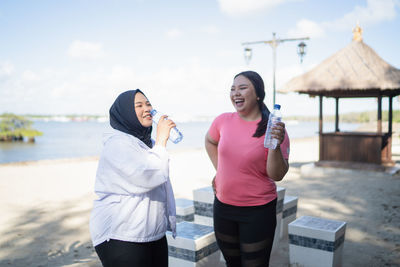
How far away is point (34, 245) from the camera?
15.7 ft

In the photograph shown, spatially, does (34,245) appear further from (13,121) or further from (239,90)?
(13,121)

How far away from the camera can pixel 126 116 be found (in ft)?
6.12

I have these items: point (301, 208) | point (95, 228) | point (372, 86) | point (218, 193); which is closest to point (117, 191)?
point (95, 228)

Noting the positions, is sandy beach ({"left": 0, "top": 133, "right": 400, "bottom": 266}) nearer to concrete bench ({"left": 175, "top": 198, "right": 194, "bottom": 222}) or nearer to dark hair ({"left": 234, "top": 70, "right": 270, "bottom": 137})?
concrete bench ({"left": 175, "top": 198, "right": 194, "bottom": 222})

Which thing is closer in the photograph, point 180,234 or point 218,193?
point 218,193

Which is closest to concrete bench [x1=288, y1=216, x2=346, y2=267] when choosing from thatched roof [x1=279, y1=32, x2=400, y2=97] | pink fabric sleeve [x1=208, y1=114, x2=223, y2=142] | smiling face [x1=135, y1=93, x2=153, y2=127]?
pink fabric sleeve [x1=208, y1=114, x2=223, y2=142]

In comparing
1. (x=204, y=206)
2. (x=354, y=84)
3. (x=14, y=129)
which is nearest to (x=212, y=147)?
(x=204, y=206)

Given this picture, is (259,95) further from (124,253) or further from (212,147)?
(124,253)

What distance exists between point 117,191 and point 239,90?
3.72ft

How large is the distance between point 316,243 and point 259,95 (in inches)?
80.6

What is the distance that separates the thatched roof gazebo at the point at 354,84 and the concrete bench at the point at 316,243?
25.2 feet

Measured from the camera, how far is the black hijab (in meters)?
1.87

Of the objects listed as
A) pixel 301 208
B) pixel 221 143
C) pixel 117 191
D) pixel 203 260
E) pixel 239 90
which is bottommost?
pixel 301 208

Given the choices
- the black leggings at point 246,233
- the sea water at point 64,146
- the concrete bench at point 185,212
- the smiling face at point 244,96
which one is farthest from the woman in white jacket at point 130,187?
the concrete bench at point 185,212
